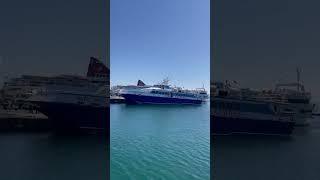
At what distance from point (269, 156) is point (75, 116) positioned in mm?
2197

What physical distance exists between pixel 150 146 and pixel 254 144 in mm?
3916

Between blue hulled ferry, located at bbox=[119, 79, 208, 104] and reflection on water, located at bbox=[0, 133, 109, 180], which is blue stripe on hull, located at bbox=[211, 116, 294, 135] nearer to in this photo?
reflection on water, located at bbox=[0, 133, 109, 180]

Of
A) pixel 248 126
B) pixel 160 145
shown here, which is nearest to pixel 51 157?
pixel 248 126

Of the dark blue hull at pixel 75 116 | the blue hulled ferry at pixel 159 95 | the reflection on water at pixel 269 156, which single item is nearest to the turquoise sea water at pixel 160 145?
the blue hulled ferry at pixel 159 95

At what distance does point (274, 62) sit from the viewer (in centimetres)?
345

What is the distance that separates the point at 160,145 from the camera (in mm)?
7090

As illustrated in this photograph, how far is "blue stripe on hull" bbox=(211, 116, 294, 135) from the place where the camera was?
3.62 m

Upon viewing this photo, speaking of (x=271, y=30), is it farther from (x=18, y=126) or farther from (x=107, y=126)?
(x=18, y=126)

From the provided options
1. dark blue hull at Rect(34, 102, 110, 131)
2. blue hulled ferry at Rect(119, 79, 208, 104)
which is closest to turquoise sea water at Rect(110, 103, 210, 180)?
blue hulled ferry at Rect(119, 79, 208, 104)

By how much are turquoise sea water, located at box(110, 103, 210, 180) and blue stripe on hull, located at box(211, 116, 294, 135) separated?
1205 mm

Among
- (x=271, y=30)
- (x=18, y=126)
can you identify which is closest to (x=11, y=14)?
(x=18, y=126)

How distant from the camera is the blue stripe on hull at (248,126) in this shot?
11.9 ft

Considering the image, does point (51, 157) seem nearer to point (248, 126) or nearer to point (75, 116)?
point (75, 116)

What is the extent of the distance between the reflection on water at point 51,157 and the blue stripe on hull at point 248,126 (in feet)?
4.14
